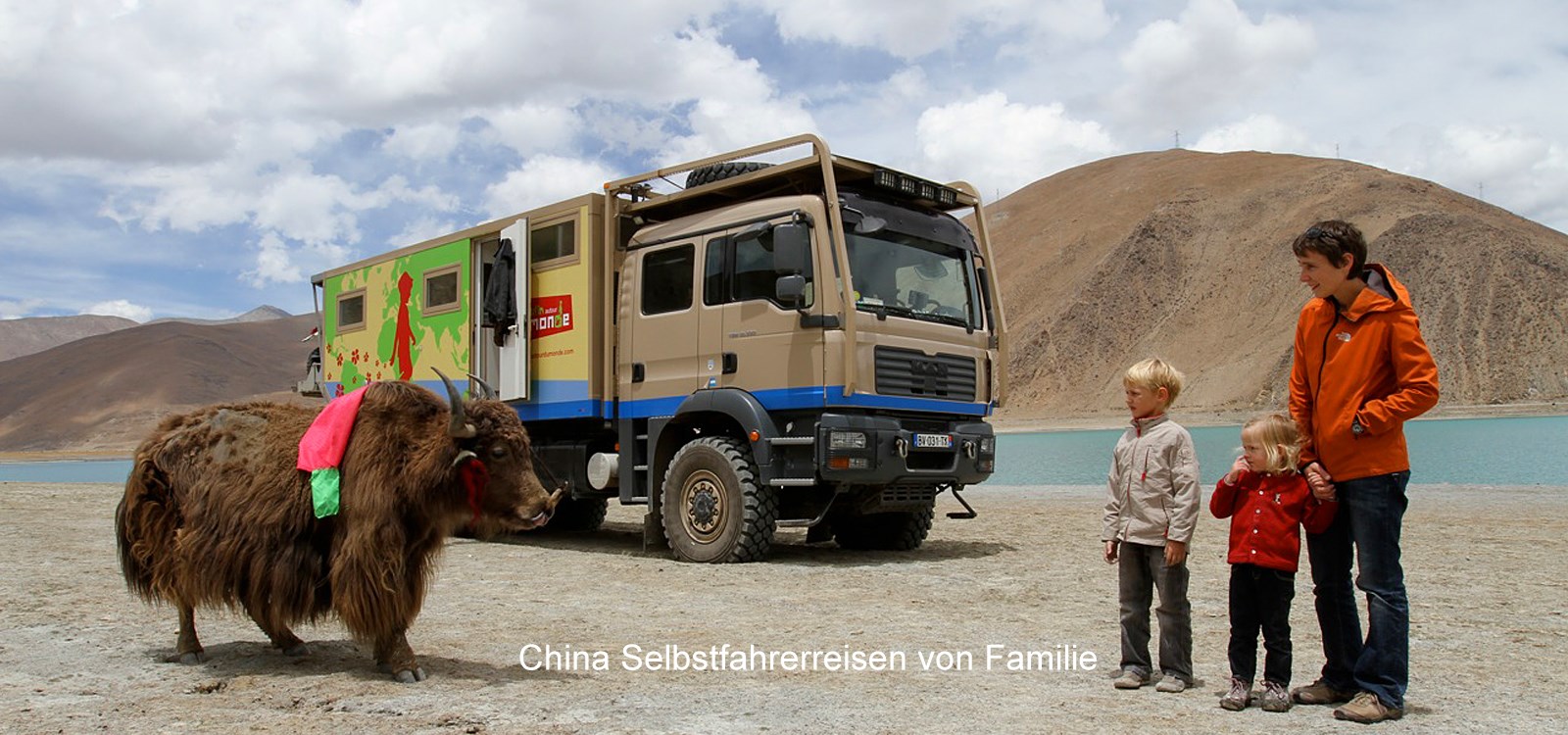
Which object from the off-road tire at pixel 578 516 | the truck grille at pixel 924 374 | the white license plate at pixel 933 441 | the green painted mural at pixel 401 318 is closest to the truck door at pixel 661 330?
the truck grille at pixel 924 374

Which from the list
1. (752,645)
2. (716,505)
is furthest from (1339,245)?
(716,505)

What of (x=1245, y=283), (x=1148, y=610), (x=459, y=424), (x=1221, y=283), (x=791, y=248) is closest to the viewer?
(x=1148, y=610)

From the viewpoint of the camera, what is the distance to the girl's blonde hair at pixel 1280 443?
17.0ft

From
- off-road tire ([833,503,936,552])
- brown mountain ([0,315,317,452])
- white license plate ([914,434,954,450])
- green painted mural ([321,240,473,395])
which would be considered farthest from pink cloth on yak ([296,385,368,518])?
brown mountain ([0,315,317,452])

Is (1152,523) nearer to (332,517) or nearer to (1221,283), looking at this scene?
(332,517)

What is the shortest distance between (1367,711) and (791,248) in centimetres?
593

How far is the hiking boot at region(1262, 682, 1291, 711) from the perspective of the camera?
5113 mm

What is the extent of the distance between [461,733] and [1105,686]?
2985mm

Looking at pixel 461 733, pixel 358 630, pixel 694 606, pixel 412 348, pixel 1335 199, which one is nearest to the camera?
pixel 461 733

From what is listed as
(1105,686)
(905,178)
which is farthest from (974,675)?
(905,178)

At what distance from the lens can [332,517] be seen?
592 cm

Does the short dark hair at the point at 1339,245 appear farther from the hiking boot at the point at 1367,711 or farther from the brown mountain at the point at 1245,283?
the brown mountain at the point at 1245,283

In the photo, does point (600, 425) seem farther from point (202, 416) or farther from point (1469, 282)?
point (1469, 282)

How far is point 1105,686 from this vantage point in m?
5.66
